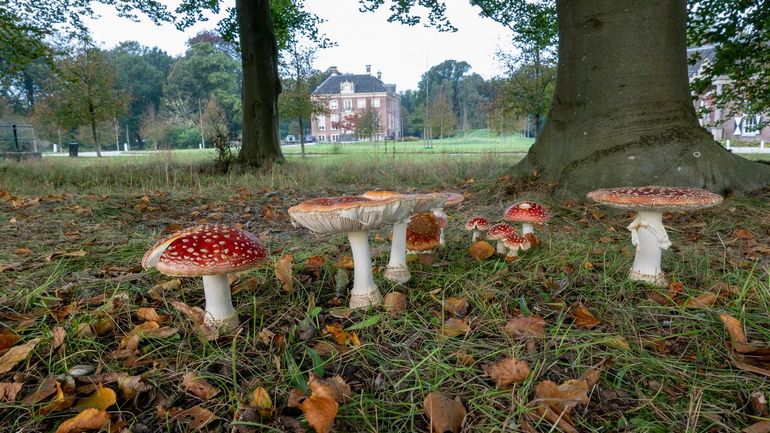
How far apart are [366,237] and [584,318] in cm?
107

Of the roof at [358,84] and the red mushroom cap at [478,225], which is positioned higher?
the roof at [358,84]

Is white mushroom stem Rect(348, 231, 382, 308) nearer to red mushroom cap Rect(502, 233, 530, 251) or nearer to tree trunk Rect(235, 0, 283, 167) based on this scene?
red mushroom cap Rect(502, 233, 530, 251)

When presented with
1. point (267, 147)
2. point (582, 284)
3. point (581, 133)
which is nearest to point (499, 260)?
point (582, 284)

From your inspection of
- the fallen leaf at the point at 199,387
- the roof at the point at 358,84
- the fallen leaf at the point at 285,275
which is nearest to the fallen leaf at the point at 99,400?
the fallen leaf at the point at 199,387

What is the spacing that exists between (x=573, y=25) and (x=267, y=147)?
276 inches

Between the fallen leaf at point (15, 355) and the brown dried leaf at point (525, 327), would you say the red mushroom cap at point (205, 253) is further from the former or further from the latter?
the brown dried leaf at point (525, 327)

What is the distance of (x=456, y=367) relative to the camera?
149 centimetres

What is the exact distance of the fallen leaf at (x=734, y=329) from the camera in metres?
1.56

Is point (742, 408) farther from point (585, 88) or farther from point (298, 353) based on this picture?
point (585, 88)

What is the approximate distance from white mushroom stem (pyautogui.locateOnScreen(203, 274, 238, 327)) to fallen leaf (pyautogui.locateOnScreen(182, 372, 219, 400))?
34 centimetres

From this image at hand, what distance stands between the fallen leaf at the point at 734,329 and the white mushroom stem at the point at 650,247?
1.55ft

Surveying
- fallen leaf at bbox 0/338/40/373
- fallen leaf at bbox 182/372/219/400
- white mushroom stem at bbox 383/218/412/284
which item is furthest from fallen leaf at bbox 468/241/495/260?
fallen leaf at bbox 0/338/40/373

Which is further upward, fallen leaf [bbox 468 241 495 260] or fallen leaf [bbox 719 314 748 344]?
fallen leaf [bbox 468 241 495 260]

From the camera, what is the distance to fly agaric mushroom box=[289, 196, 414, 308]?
1.66 meters
